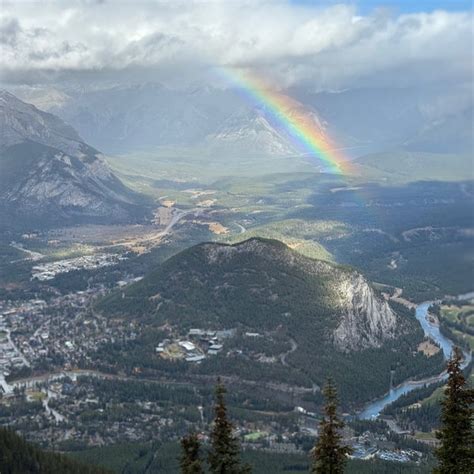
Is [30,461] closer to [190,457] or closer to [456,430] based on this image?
[190,457]

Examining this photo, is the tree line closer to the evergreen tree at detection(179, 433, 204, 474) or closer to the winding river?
the evergreen tree at detection(179, 433, 204, 474)

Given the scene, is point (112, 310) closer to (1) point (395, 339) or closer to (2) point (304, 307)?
(2) point (304, 307)

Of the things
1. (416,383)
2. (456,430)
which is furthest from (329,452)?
(416,383)

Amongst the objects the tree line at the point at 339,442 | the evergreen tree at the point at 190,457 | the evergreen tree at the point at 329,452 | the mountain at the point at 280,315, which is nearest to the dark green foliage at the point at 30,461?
the evergreen tree at the point at 190,457

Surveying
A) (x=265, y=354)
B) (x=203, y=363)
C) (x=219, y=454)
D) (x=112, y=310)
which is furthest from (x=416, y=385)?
(x=219, y=454)

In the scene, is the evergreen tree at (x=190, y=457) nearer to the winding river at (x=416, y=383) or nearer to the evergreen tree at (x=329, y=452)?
the evergreen tree at (x=329, y=452)

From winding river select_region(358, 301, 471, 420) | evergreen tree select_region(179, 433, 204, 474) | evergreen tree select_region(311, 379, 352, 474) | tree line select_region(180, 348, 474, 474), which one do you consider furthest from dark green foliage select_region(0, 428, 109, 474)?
winding river select_region(358, 301, 471, 420)
